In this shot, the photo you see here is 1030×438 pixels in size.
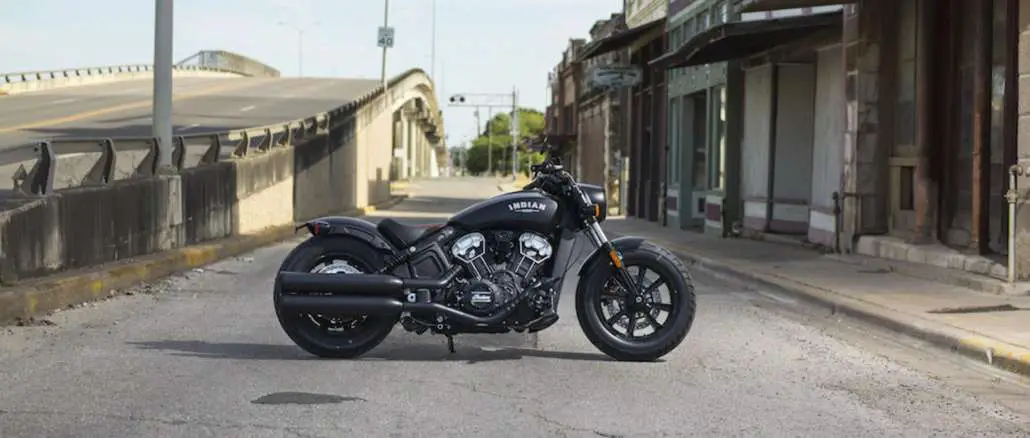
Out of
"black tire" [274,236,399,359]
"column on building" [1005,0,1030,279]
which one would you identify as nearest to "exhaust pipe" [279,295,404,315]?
"black tire" [274,236,399,359]

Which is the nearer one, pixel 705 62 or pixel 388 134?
pixel 705 62

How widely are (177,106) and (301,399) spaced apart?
4388cm

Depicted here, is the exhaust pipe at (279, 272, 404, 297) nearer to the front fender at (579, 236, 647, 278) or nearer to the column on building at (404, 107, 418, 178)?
the front fender at (579, 236, 647, 278)

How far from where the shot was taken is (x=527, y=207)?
25.9 feet

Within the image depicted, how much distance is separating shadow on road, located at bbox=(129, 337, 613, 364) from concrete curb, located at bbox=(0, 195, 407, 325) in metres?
1.47

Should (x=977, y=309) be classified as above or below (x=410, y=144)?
below

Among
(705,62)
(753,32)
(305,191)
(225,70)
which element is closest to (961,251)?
(753,32)

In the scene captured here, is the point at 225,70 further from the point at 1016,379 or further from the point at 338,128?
the point at 1016,379

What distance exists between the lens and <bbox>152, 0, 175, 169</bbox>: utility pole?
1520 centimetres

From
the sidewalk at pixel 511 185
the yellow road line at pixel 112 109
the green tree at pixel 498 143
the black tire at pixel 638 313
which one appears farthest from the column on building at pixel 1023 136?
the green tree at pixel 498 143

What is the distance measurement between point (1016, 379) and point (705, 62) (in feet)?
47.3

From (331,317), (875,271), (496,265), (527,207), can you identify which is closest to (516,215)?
(527,207)

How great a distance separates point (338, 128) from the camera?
34625 millimetres

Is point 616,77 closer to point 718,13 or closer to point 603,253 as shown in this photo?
point 718,13
